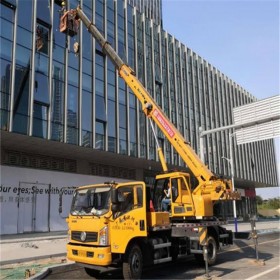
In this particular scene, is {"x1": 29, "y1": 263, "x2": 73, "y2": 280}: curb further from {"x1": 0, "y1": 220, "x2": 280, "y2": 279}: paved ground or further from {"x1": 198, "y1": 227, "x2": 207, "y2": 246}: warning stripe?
{"x1": 198, "y1": 227, "x2": 207, "y2": 246}: warning stripe

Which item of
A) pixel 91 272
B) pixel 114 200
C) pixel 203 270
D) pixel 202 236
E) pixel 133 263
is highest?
pixel 114 200

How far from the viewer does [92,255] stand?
31.8ft

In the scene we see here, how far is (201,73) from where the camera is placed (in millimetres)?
40406

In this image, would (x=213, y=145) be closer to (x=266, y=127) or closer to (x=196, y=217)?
(x=266, y=127)

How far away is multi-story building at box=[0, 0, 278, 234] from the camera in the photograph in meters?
21.5

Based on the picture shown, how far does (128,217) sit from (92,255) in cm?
140

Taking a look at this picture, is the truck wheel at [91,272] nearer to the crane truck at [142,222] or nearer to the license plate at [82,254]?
the crane truck at [142,222]

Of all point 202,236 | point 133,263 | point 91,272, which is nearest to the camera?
point 133,263

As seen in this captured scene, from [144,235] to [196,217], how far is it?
293cm

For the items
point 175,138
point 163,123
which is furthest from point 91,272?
point 163,123

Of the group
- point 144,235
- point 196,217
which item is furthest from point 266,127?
point 144,235

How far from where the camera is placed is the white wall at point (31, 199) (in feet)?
75.8

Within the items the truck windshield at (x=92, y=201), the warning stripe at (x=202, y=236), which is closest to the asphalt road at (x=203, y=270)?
the warning stripe at (x=202, y=236)

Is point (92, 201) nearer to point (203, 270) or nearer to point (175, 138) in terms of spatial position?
point (203, 270)
